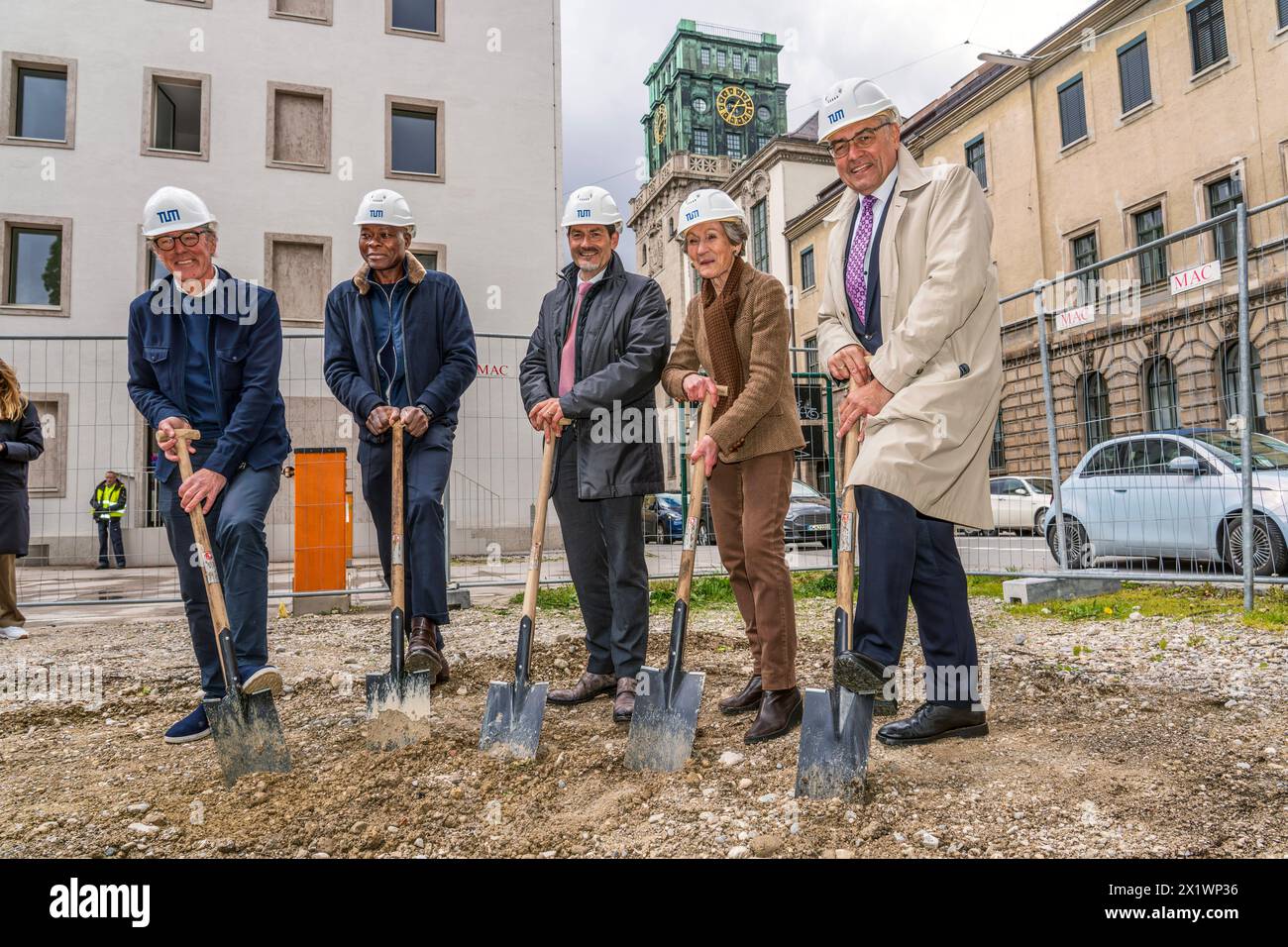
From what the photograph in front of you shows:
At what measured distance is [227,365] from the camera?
3.56 m

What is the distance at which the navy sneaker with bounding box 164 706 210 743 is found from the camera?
3320 mm

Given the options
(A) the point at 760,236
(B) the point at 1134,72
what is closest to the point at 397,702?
(B) the point at 1134,72

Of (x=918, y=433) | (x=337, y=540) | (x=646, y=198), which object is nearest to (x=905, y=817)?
(x=918, y=433)

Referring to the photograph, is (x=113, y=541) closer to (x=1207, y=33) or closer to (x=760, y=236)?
(x=1207, y=33)

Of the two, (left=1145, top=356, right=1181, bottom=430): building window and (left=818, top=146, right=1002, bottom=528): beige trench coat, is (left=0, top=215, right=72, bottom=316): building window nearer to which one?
(left=1145, top=356, right=1181, bottom=430): building window

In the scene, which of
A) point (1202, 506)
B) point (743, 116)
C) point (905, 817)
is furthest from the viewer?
point (743, 116)

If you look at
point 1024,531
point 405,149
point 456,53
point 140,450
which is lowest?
point 1024,531

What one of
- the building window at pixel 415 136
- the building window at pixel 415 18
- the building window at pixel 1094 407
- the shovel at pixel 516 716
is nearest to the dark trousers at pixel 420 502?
the shovel at pixel 516 716

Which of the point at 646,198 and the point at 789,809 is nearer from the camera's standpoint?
the point at 789,809

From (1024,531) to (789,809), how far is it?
257 inches

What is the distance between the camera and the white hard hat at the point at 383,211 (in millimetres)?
3861

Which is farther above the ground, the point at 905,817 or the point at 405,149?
the point at 405,149

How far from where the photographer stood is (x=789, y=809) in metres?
2.38
